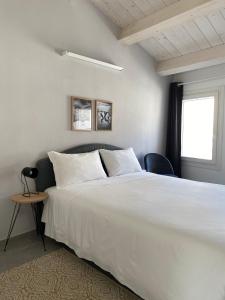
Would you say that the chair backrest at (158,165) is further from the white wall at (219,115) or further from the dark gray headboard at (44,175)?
the dark gray headboard at (44,175)

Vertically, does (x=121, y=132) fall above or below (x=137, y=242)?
above

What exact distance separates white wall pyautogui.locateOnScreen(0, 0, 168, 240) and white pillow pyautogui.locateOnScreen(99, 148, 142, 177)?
12.4 inches

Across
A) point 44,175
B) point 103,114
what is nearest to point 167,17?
point 103,114

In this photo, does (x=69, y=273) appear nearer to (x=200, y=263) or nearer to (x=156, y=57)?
(x=200, y=263)

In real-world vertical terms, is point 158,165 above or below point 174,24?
below

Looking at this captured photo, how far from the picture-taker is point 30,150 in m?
2.82

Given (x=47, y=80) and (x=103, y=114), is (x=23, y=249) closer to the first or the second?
(x=47, y=80)

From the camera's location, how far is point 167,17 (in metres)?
2.92

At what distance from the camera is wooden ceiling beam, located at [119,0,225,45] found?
8.47 ft

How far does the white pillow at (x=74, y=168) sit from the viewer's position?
274cm

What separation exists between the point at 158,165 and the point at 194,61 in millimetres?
1790

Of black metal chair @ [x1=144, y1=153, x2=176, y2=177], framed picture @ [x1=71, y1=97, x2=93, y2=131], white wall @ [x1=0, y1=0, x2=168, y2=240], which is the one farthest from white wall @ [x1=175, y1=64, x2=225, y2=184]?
framed picture @ [x1=71, y1=97, x2=93, y2=131]

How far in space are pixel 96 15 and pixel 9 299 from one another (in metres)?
3.49

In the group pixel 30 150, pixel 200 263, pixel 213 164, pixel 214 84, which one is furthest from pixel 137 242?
pixel 214 84
